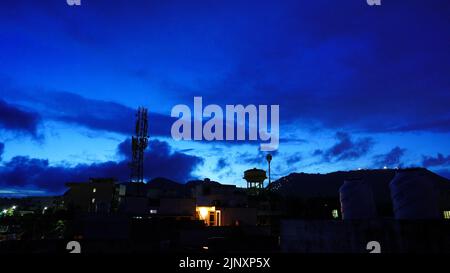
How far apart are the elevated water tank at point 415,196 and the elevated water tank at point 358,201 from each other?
2058 mm

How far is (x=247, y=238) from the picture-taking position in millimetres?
32625

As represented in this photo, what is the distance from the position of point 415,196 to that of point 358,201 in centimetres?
347

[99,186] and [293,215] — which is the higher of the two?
[99,186]

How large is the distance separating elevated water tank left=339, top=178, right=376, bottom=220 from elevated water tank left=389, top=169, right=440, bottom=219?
2.06 metres

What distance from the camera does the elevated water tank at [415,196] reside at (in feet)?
51.1

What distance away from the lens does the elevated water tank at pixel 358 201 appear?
60.9 ft

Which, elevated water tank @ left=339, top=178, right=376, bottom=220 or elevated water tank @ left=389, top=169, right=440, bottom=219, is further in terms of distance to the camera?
elevated water tank @ left=339, top=178, right=376, bottom=220

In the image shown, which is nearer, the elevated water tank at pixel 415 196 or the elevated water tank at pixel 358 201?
the elevated water tank at pixel 415 196

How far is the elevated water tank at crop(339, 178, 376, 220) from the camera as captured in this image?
1856 cm
